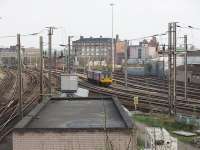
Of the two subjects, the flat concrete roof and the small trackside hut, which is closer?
the small trackside hut

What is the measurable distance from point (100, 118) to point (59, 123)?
173 cm

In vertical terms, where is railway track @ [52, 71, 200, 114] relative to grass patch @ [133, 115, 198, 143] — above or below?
above

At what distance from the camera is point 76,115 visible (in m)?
15.8

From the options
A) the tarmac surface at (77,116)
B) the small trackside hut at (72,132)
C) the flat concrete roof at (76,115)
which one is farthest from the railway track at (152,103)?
the small trackside hut at (72,132)

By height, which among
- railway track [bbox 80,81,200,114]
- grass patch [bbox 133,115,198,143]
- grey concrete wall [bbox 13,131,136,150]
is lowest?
grass patch [bbox 133,115,198,143]

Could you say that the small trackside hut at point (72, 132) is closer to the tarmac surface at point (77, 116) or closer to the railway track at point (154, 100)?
the tarmac surface at point (77, 116)

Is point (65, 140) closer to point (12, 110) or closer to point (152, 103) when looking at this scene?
point (12, 110)

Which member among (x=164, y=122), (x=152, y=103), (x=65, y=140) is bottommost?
(x=164, y=122)

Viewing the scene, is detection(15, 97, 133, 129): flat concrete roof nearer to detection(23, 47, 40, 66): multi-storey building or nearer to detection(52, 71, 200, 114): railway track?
detection(52, 71, 200, 114): railway track

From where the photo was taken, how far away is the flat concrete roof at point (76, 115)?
43.0ft

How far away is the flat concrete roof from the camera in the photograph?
43.0ft

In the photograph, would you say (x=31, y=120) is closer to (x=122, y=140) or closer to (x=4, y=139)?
(x=122, y=140)

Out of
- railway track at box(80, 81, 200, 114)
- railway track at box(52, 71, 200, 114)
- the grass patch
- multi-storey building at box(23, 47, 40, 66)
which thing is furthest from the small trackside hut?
multi-storey building at box(23, 47, 40, 66)

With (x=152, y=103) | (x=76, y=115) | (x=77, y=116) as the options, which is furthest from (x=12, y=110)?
(x=77, y=116)
